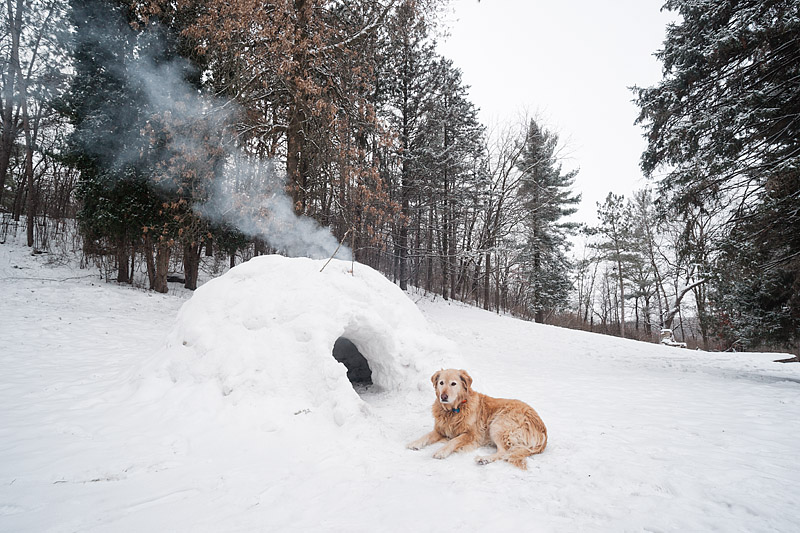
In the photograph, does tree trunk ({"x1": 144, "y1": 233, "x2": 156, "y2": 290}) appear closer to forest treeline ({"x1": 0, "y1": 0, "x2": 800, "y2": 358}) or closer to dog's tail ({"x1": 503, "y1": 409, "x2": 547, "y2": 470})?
forest treeline ({"x1": 0, "y1": 0, "x2": 800, "y2": 358})

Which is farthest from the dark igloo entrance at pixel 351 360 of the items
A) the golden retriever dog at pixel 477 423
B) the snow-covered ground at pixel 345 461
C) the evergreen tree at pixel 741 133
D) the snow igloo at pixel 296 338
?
the evergreen tree at pixel 741 133

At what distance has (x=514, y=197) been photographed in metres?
18.9

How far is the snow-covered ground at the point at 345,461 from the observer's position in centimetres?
212

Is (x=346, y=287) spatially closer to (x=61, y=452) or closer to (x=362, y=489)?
(x=362, y=489)

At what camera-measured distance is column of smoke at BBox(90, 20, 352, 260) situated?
9086 millimetres

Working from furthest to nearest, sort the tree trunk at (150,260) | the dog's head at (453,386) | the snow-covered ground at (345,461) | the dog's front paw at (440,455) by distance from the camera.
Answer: the tree trunk at (150,260), the dog's head at (453,386), the dog's front paw at (440,455), the snow-covered ground at (345,461)

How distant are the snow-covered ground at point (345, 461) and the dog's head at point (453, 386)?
0.51 meters

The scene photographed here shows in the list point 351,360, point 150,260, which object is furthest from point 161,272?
point 351,360

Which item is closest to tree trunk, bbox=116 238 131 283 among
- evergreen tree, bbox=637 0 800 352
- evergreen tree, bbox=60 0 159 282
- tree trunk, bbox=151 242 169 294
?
evergreen tree, bbox=60 0 159 282

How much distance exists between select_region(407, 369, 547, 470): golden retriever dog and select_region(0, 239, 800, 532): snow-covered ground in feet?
0.44

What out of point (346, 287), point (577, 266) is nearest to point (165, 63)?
point (346, 287)

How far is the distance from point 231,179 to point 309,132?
3171 mm

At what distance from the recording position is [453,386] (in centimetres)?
332

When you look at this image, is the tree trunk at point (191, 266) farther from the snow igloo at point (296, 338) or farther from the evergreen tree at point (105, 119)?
the snow igloo at point (296, 338)
